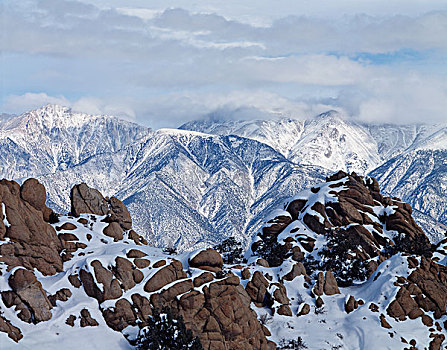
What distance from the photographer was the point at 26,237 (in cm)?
8406

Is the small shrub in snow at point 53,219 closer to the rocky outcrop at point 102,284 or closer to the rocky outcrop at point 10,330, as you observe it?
the rocky outcrop at point 102,284

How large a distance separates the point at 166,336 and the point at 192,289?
10672 millimetres

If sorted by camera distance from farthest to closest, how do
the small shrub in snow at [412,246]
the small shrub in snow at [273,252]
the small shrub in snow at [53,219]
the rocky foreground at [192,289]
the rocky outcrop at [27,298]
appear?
the small shrub in snow at [412,246], the small shrub in snow at [273,252], the small shrub in snow at [53,219], the rocky foreground at [192,289], the rocky outcrop at [27,298]

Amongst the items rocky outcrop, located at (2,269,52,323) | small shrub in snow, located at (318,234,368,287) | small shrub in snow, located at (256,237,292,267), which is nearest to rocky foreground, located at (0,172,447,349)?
rocky outcrop, located at (2,269,52,323)

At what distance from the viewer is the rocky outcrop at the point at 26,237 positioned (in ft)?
268

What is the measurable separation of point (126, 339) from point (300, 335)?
28.9 metres

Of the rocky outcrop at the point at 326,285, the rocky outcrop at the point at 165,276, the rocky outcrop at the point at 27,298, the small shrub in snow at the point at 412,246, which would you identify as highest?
the rocky outcrop at the point at 27,298

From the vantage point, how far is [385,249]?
417ft

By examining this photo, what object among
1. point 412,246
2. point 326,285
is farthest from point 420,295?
point 412,246

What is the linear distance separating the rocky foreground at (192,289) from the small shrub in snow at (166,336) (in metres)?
3.81

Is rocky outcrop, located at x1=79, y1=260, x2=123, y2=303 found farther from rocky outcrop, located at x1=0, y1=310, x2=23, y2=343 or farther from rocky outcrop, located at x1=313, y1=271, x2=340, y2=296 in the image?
rocky outcrop, located at x1=313, y1=271, x2=340, y2=296

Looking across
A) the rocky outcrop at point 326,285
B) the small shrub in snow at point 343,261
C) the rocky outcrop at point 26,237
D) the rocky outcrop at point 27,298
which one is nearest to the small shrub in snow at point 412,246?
the small shrub in snow at point 343,261

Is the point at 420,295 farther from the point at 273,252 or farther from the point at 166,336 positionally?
the point at 166,336

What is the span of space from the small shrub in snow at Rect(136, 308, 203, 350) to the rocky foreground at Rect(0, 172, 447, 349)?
381cm
